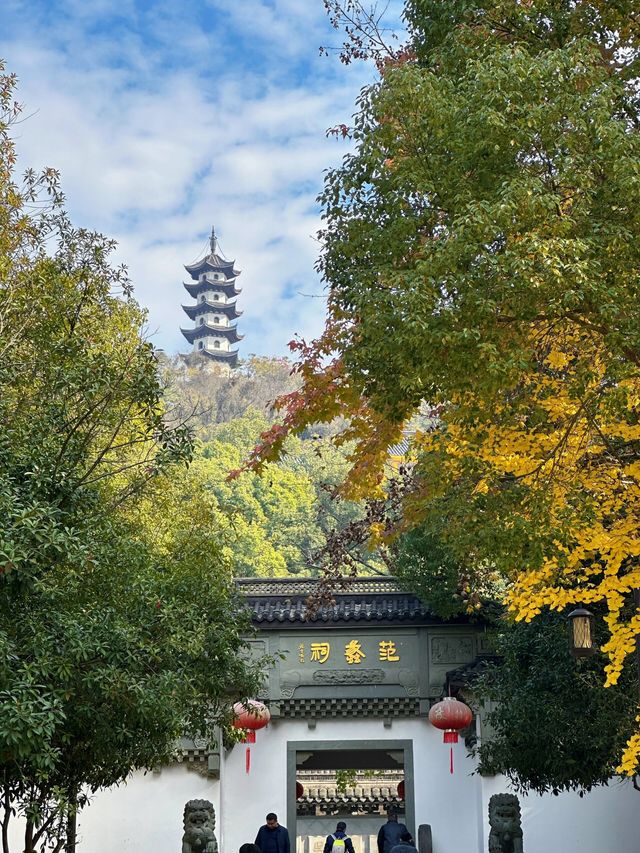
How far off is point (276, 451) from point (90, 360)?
2029 millimetres

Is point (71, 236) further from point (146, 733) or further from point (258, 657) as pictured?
point (258, 657)

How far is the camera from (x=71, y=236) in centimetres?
891

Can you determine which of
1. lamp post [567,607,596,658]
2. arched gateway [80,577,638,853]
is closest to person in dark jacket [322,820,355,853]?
arched gateway [80,577,638,853]

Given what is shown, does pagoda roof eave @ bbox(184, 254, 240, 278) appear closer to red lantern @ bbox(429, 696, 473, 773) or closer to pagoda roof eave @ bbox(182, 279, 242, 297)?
pagoda roof eave @ bbox(182, 279, 242, 297)

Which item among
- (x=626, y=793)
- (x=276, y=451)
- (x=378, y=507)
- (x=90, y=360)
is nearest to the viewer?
(x=90, y=360)

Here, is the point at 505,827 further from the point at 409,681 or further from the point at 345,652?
the point at 345,652

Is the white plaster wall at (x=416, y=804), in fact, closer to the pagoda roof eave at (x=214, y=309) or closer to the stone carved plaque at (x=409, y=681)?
the stone carved plaque at (x=409, y=681)

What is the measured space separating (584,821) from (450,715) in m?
2.17

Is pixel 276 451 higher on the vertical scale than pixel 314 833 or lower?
higher

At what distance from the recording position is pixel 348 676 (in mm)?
14758

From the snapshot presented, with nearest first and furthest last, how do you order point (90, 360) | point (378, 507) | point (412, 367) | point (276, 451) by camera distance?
point (412, 367) < point (90, 360) < point (276, 451) < point (378, 507)

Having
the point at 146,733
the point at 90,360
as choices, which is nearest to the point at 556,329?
the point at 90,360

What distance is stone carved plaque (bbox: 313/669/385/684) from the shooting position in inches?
580

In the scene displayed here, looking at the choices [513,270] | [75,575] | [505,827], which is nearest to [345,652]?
[505,827]
